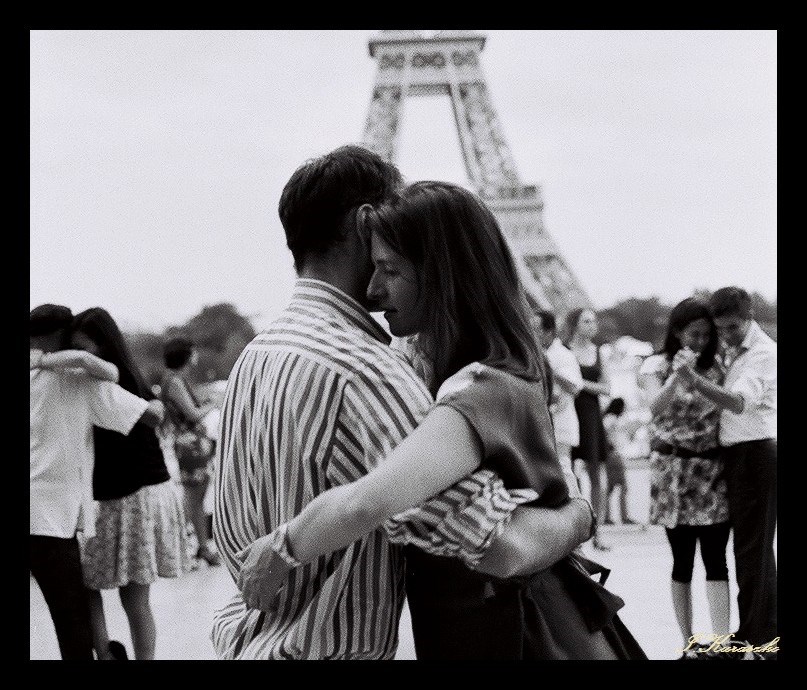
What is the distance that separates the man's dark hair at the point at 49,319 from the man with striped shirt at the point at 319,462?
2880mm

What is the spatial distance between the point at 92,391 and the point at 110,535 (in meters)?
0.72

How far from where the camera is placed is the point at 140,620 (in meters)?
4.98

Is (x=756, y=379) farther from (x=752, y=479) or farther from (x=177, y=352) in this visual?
(x=177, y=352)

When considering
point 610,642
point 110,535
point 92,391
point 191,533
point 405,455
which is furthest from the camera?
point 191,533

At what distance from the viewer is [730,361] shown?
5.22 m

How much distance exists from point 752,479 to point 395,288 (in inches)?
141

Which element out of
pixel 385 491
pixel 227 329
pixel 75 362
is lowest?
pixel 385 491

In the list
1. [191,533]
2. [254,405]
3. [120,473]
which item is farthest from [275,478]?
[191,533]

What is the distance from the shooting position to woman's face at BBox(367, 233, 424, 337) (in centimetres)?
183

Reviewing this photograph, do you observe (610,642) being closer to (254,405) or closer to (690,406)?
(254,405)

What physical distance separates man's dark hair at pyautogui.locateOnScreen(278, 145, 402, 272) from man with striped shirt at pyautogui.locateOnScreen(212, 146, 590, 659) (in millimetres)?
88

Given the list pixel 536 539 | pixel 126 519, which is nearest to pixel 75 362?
pixel 126 519

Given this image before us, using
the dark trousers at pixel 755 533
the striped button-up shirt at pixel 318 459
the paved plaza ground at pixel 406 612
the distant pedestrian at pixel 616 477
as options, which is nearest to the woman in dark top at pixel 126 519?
the paved plaza ground at pixel 406 612

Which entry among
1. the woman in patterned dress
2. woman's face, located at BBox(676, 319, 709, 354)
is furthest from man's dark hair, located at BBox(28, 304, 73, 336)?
woman's face, located at BBox(676, 319, 709, 354)
